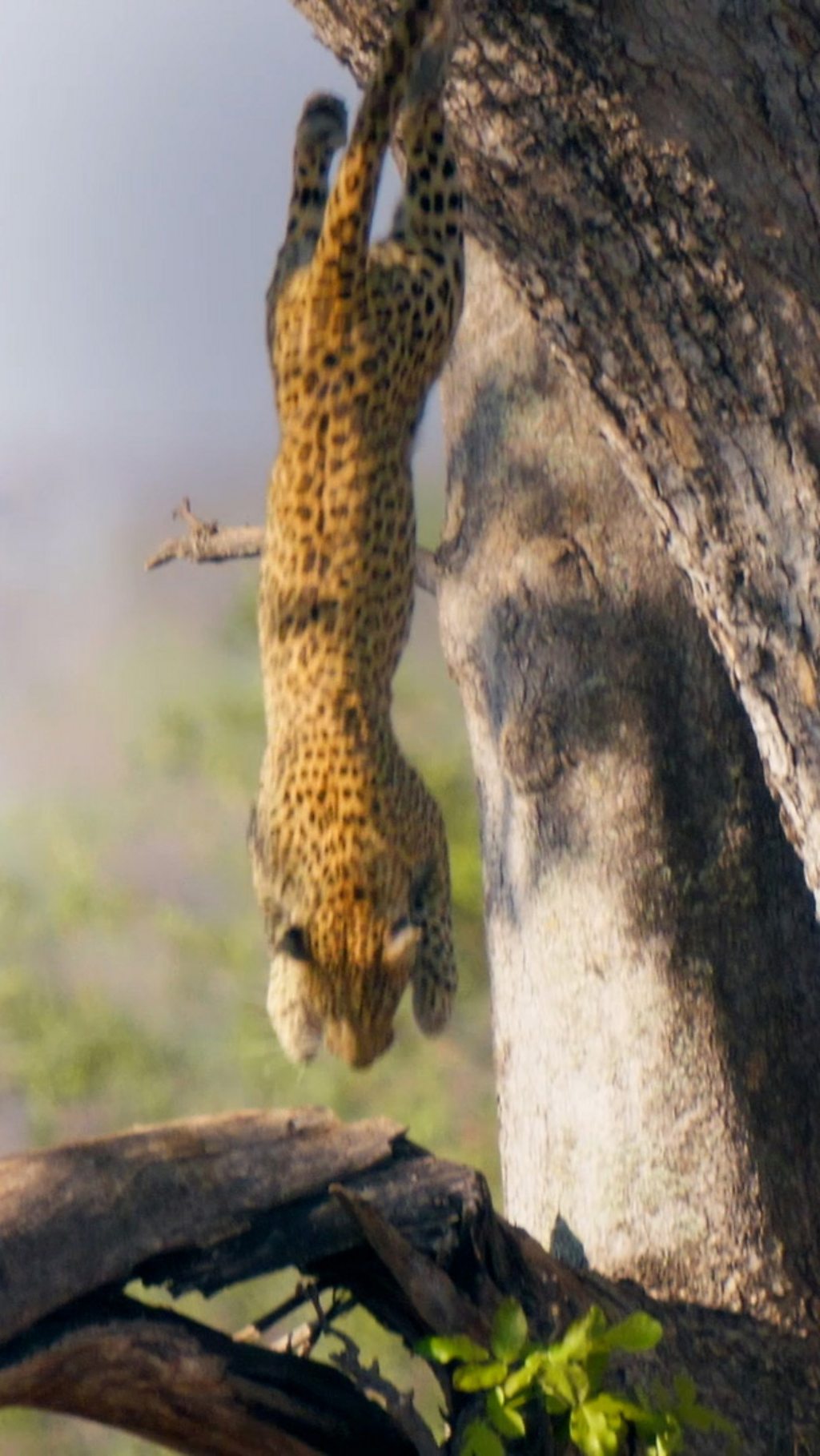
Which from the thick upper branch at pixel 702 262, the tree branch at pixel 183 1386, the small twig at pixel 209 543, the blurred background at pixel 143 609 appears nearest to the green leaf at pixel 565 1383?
the tree branch at pixel 183 1386

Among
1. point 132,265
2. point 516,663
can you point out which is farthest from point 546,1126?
point 132,265

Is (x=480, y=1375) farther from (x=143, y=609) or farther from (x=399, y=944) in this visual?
(x=143, y=609)

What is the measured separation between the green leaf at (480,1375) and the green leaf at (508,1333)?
2 cm

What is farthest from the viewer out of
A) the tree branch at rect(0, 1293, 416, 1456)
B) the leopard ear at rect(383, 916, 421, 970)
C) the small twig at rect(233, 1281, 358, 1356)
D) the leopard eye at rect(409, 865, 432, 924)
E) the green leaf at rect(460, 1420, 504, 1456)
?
the leopard eye at rect(409, 865, 432, 924)

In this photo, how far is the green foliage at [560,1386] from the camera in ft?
7.06

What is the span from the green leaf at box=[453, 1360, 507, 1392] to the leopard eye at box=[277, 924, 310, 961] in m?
1.17

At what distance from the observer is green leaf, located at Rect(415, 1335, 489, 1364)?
2146 millimetres

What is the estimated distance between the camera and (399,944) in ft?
10.3

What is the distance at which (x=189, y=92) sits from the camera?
18.0ft

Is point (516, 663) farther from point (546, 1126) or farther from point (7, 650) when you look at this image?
point (7, 650)

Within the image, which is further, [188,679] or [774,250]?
[188,679]

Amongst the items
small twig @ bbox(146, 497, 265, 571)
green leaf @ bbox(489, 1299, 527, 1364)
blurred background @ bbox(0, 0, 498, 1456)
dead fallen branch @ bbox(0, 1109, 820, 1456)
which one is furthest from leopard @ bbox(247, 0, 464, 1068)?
blurred background @ bbox(0, 0, 498, 1456)

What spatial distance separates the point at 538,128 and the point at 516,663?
54.6 inches

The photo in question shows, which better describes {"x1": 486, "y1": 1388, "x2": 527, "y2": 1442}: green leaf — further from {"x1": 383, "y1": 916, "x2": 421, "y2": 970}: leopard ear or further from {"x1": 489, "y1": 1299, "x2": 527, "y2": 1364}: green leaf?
{"x1": 383, "y1": 916, "x2": 421, "y2": 970}: leopard ear
